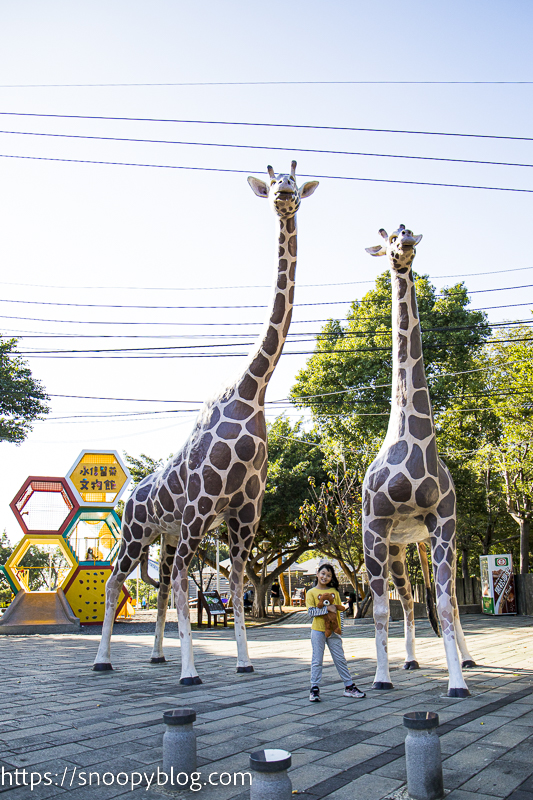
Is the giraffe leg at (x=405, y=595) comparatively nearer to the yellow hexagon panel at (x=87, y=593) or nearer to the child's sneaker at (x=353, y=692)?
the child's sneaker at (x=353, y=692)

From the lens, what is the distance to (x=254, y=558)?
23.1m

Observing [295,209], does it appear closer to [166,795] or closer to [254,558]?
[166,795]

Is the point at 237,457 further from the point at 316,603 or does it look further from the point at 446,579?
the point at 446,579

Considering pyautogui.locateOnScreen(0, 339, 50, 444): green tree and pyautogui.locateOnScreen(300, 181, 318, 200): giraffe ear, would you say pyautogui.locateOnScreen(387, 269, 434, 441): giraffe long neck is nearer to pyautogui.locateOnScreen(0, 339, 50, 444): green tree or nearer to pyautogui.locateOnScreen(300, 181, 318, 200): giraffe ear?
pyautogui.locateOnScreen(300, 181, 318, 200): giraffe ear

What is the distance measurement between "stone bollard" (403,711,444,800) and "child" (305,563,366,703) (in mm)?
2863

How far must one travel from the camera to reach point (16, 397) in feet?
66.3

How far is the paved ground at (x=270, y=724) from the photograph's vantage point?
159 inches

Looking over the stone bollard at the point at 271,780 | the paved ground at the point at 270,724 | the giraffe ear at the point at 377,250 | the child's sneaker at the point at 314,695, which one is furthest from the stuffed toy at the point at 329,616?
the giraffe ear at the point at 377,250

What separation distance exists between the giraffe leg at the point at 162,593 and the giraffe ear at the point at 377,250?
5416 mm

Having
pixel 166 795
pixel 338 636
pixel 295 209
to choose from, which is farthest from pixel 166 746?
pixel 295 209

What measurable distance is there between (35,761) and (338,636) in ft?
11.0

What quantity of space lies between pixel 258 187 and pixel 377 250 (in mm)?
1909

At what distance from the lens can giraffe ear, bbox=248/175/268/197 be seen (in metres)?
8.71

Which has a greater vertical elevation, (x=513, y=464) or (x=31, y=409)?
Answer: (x=31, y=409)
